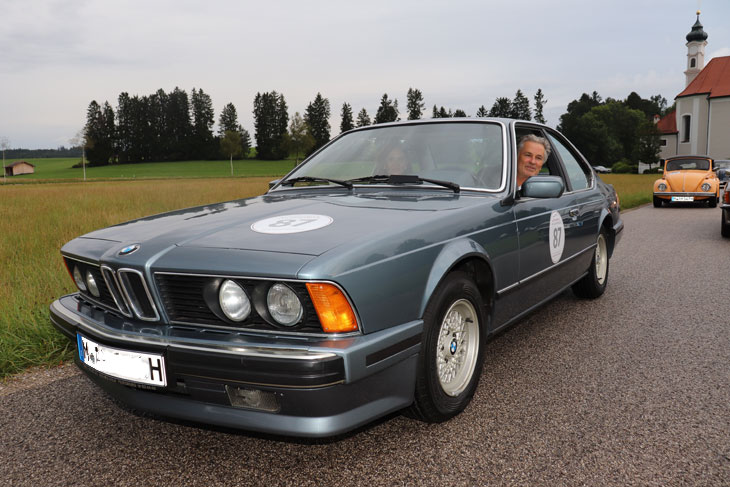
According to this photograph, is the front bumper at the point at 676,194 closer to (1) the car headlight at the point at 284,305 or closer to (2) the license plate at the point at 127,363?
(1) the car headlight at the point at 284,305

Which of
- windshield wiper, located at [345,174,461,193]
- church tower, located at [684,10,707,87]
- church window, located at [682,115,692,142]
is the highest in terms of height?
church tower, located at [684,10,707,87]

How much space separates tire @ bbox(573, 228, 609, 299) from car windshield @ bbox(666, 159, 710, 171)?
42.2 ft

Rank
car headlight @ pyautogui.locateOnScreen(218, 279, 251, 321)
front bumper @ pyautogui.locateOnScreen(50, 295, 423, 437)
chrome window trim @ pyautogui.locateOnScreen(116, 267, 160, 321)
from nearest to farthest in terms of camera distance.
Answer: front bumper @ pyautogui.locateOnScreen(50, 295, 423, 437), car headlight @ pyautogui.locateOnScreen(218, 279, 251, 321), chrome window trim @ pyautogui.locateOnScreen(116, 267, 160, 321)

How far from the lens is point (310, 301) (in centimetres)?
189

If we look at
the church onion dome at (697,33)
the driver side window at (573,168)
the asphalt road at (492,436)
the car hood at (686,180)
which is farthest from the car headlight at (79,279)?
the church onion dome at (697,33)

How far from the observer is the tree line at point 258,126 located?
89.9 metres

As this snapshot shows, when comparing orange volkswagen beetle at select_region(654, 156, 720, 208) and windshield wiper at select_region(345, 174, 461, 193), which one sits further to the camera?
orange volkswagen beetle at select_region(654, 156, 720, 208)

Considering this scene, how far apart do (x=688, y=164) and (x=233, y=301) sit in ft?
55.8

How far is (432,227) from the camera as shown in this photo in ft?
7.76

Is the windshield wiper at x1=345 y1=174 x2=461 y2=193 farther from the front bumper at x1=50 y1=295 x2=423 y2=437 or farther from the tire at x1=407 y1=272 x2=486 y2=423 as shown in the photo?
the front bumper at x1=50 y1=295 x2=423 y2=437

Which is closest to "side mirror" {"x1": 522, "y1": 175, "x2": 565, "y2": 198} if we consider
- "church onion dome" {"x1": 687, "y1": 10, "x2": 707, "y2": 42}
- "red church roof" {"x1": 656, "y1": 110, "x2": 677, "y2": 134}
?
"church onion dome" {"x1": 687, "y1": 10, "x2": 707, "y2": 42}

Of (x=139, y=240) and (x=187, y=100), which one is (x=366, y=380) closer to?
(x=139, y=240)

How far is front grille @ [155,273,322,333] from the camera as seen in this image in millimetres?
1905

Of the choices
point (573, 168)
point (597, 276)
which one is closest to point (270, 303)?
point (573, 168)
